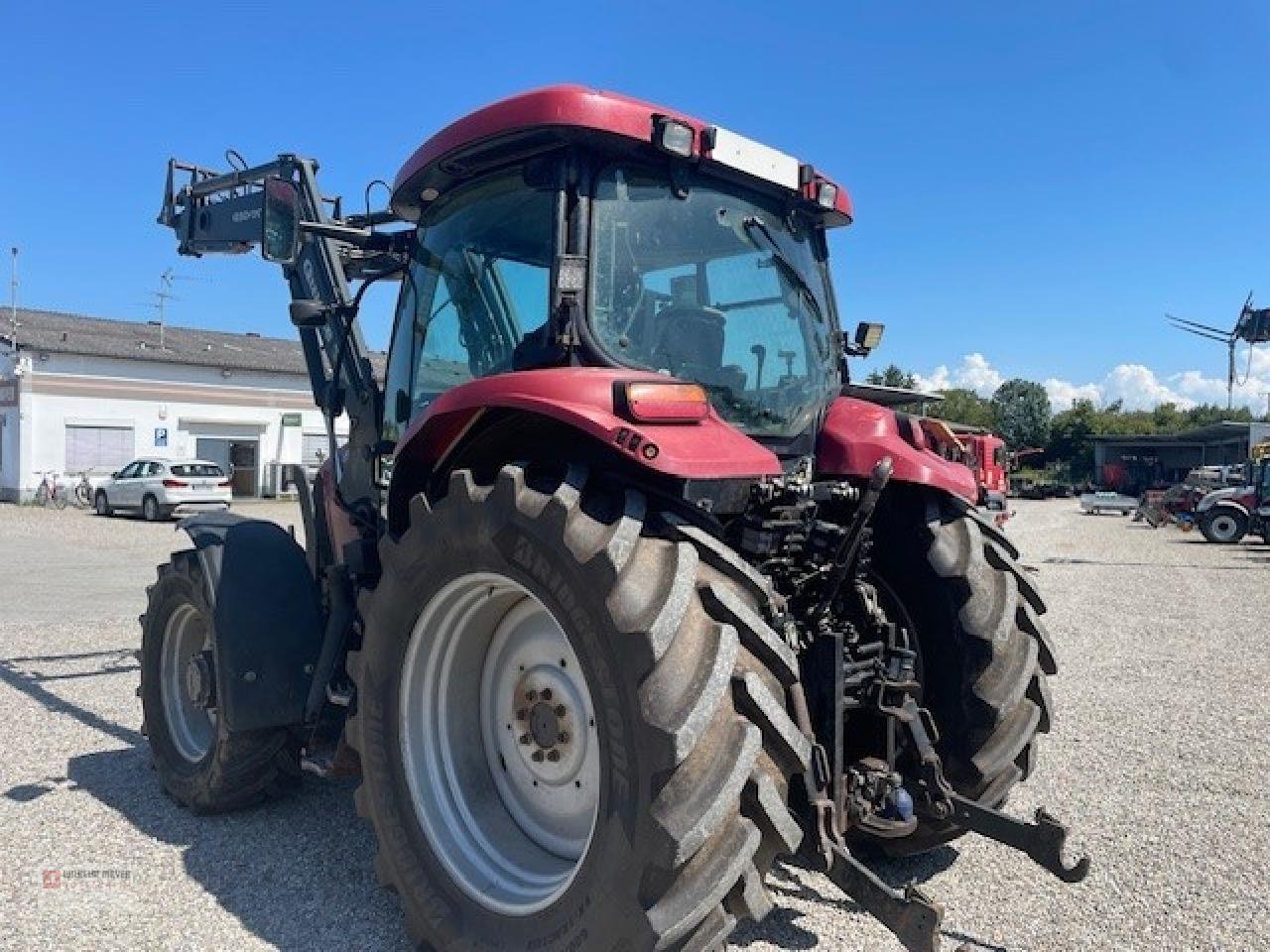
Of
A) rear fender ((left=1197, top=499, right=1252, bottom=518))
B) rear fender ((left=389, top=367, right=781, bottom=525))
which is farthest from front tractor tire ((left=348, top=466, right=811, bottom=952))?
rear fender ((left=1197, top=499, right=1252, bottom=518))

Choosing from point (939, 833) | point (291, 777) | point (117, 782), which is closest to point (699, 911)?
point (939, 833)

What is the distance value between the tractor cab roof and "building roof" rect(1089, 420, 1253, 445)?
62.1 metres

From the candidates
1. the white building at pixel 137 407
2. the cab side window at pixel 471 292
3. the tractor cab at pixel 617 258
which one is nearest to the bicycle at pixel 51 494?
the white building at pixel 137 407

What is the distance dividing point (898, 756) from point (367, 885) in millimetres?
1963

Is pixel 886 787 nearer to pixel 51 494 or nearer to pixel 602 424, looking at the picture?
pixel 602 424

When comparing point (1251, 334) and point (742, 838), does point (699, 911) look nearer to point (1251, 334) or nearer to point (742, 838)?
point (742, 838)

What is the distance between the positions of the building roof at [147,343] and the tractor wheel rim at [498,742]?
32.3 m

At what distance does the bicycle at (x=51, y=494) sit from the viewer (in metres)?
29.3

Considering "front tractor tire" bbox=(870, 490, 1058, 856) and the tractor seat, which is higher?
the tractor seat

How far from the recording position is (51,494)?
2950 cm

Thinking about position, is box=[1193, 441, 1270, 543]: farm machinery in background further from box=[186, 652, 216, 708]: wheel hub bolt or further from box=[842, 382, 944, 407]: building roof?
box=[186, 652, 216, 708]: wheel hub bolt

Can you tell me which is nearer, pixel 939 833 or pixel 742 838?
pixel 742 838

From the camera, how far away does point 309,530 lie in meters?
4.80

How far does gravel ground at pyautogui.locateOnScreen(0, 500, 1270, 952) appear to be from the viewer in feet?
10.9
